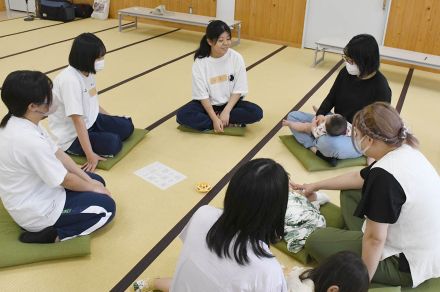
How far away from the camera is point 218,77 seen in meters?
3.10

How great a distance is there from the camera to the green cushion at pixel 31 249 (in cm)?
183

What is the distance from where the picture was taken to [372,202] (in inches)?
57.2

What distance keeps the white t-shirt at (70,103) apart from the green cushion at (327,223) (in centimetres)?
139

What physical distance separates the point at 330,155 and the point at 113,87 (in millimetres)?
2184

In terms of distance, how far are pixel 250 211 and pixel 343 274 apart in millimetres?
476

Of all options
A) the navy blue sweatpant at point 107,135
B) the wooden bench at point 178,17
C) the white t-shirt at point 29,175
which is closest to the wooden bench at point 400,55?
the wooden bench at point 178,17

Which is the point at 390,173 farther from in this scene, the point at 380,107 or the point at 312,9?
the point at 312,9

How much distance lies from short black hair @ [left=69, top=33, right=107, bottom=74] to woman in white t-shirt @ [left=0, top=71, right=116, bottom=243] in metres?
0.60

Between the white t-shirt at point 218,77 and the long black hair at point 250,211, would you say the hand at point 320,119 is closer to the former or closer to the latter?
the white t-shirt at point 218,77

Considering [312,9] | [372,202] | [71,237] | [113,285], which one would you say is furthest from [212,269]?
[312,9]

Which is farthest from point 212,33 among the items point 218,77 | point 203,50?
point 218,77

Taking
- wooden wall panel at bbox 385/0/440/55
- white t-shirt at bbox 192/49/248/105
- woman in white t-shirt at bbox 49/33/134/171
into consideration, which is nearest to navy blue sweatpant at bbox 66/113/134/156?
woman in white t-shirt at bbox 49/33/134/171

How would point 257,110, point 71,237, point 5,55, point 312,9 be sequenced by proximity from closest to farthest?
point 71,237, point 257,110, point 5,55, point 312,9

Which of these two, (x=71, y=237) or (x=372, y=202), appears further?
(x=71, y=237)
